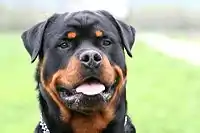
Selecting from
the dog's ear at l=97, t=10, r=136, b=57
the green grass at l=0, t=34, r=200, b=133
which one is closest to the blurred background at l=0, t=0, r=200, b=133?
the green grass at l=0, t=34, r=200, b=133

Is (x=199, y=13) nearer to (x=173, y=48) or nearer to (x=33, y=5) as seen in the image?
(x=33, y=5)

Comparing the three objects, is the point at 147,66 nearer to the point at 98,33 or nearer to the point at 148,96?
the point at 148,96

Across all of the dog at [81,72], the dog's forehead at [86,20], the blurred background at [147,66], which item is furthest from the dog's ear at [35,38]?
the blurred background at [147,66]

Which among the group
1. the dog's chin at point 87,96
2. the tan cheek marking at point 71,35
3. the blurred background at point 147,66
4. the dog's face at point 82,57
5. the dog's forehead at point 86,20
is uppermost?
the dog's forehead at point 86,20

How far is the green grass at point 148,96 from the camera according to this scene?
10.1 meters

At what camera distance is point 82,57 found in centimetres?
549

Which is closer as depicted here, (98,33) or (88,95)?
(88,95)

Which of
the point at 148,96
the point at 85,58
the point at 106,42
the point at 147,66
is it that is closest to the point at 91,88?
the point at 85,58

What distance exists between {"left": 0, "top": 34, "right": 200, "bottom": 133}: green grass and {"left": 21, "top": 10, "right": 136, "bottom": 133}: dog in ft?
12.2

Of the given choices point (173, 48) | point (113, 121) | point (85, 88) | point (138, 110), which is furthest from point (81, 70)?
point (173, 48)

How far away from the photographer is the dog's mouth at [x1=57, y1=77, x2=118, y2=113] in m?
5.46

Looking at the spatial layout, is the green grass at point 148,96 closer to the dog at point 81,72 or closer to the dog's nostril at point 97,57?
the dog at point 81,72

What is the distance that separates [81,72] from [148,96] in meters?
6.85

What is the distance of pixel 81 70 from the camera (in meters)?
5.50
